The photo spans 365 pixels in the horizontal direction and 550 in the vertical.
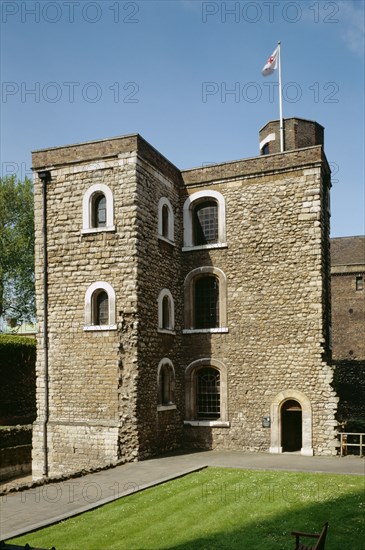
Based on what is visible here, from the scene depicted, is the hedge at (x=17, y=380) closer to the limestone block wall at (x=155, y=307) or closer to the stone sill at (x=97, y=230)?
the limestone block wall at (x=155, y=307)

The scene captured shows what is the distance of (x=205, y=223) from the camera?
2161 centimetres

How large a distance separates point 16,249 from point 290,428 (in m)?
24.7

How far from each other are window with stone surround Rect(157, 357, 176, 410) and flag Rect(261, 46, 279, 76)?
40.3 ft

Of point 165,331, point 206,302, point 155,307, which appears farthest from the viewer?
point 206,302

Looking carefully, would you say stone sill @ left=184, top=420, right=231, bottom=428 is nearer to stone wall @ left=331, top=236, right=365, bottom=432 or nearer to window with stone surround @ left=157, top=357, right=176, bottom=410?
window with stone surround @ left=157, top=357, right=176, bottom=410

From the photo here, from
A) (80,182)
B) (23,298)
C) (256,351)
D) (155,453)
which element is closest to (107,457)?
(155,453)

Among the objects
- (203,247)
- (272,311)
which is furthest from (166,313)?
(272,311)

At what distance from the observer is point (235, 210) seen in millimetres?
20719

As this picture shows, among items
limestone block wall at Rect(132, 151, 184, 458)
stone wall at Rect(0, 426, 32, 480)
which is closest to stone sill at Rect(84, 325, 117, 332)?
limestone block wall at Rect(132, 151, 184, 458)

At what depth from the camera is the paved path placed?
11.3 m

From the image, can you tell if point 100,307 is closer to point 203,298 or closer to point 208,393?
point 203,298

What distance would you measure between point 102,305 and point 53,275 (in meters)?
2.05

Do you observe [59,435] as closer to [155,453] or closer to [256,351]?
[155,453]

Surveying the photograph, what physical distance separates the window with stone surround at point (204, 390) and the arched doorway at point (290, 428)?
2292mm
